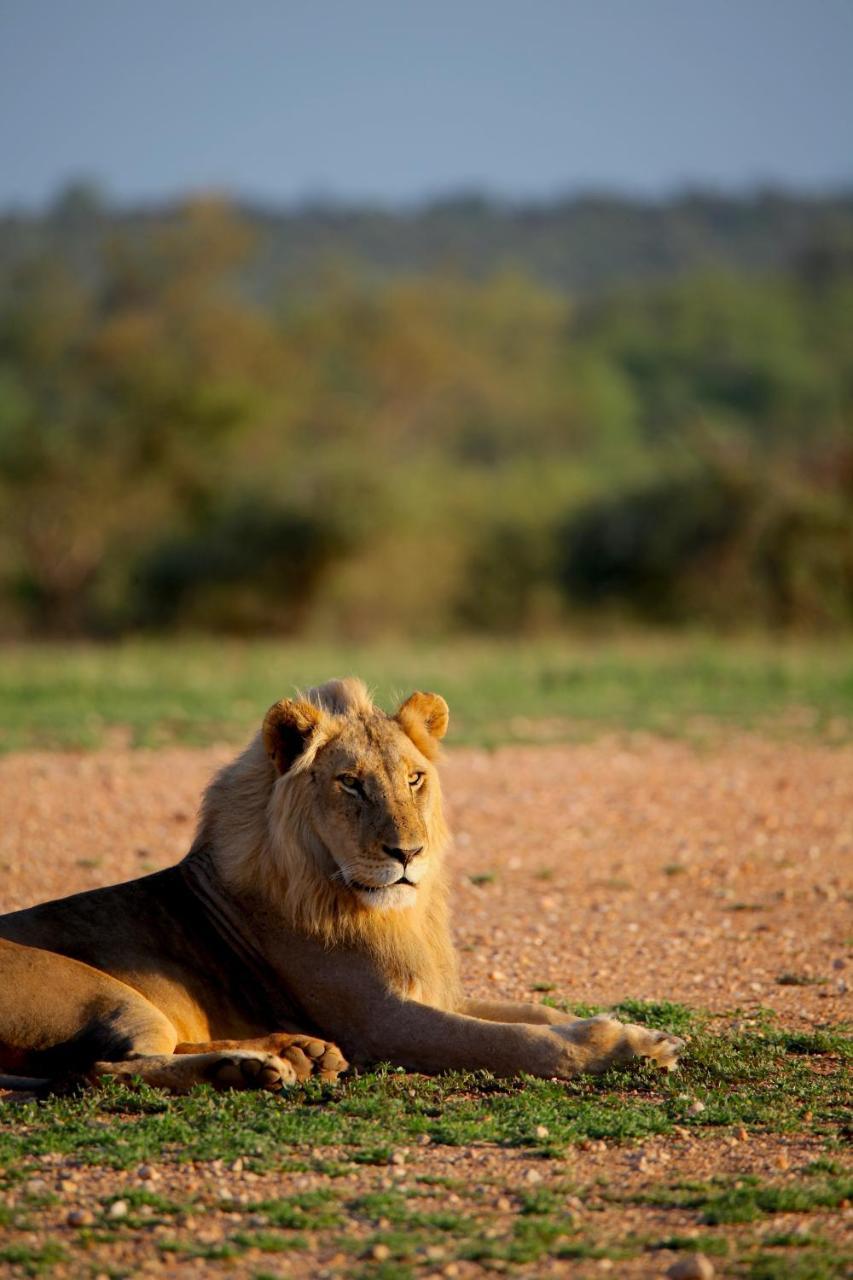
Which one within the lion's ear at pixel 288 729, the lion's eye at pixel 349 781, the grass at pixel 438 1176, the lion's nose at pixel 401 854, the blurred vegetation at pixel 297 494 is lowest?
the grass at pixel 438 1176

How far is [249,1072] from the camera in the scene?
4.73m

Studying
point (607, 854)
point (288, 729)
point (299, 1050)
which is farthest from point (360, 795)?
point (607, 854)

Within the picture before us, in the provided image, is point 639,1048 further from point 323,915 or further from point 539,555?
point 539,555

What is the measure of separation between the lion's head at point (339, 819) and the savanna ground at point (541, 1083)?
0.57m

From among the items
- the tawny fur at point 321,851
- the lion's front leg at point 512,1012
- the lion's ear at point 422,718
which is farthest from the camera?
the lion's ear at point 422,718

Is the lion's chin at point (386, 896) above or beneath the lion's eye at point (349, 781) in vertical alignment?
beneath

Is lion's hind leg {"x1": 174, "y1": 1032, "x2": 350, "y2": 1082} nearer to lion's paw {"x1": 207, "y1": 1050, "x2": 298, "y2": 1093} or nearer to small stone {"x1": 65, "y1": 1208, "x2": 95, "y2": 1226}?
lion's paw {"x1": 207, "y1": 1050, "x2": 298, "y2": 1093}

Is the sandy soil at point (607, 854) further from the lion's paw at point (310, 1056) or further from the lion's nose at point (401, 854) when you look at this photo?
the lion's paw at point (310, 1056)

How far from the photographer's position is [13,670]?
18281 millimetres

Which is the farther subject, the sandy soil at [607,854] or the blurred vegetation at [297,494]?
the blurred vegetation at [297,494]

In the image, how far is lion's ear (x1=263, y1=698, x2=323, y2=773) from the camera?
513 cm

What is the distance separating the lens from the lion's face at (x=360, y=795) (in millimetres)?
4980

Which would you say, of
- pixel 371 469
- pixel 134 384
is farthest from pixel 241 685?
pixel 134 384

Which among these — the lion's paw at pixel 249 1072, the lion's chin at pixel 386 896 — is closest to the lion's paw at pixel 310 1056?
the lion's paw at pixel 249 1072
